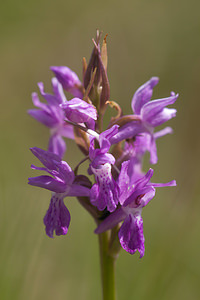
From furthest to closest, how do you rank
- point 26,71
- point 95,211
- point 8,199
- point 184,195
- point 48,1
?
point 48,1 → point 26,71 → point 8,199 → point 184,195 → point 95,211

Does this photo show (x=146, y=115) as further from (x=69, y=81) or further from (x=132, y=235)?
(x=132, y=235)

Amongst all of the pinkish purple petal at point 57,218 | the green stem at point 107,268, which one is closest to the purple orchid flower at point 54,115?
the pinkish purple petal at point 57,218

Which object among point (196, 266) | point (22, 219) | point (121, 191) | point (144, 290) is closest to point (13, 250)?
point (22, 219)

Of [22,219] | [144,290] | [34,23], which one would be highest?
[34,23]

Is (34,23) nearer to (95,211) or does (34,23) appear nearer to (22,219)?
(22,219)

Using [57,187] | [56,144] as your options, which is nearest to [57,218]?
[57,187]

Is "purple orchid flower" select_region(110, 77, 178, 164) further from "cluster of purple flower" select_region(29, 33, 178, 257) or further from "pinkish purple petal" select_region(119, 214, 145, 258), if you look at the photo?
"pinkish purple petal" select_region(119, 214, 145, 258)
